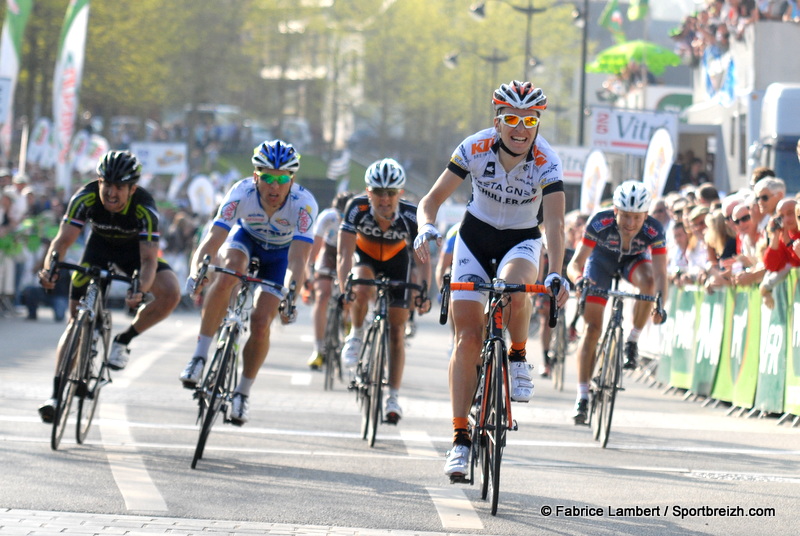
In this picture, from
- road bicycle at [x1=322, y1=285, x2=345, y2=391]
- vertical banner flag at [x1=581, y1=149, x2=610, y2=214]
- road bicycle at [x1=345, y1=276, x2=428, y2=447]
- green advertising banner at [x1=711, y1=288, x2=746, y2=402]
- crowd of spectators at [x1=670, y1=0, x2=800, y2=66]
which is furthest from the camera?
crowd of spectators at [x1=670, y1=0, x2=800, y2=66]

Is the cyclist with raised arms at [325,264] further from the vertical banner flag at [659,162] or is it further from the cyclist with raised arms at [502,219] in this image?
the cyclist with raised arms at [502,219]

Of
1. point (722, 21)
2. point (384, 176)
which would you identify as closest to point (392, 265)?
point (384, 176)

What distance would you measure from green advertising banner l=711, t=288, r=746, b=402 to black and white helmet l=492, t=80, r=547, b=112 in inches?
278

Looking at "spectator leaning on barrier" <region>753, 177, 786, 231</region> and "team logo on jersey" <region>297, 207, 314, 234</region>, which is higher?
"spectator leaning on barrier" <region>753, 177, 786, 231</region>

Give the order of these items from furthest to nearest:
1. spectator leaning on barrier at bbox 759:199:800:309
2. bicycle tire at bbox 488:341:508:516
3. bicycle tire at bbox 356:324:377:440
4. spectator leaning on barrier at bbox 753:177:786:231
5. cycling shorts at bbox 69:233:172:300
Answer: spectator leaning on barrier at bbox 753:177:786:231, spectator leaning on barrier at bbox 759:199:800:309, bicycle tire at bbox 356:324:377:440, cycling shorts at bbox 69:233:172:300, bicycle tire at bbox 488:341:508:516

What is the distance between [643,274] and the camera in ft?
39.6

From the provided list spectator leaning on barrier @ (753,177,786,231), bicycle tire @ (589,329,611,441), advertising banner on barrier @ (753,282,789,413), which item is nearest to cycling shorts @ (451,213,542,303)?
bicycle tire @ (589,329,611,441)

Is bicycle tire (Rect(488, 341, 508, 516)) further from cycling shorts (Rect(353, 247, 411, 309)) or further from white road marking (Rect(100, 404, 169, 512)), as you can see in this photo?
cycling shorts (Rect(353, 247, 411, 309))

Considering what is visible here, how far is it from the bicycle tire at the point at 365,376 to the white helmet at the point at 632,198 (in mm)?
2300

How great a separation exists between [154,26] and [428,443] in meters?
50.5

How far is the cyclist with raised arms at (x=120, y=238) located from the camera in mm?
9773

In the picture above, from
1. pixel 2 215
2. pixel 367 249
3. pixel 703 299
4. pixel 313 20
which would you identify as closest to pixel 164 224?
pixel 2 215

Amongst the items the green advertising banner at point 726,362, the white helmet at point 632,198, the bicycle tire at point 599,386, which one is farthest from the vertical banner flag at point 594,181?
the bicycle tire at point 599,386

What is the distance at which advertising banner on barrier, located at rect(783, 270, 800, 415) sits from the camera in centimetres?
1230
